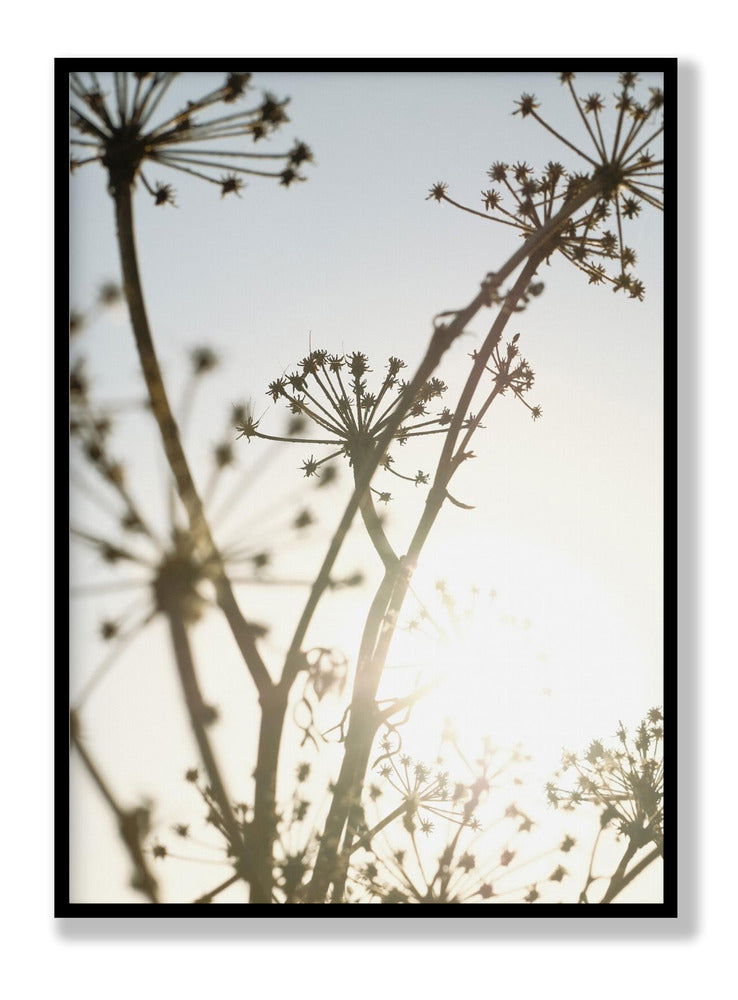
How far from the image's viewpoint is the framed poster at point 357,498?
1.34 m

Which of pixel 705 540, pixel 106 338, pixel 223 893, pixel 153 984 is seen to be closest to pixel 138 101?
pixel 106 338

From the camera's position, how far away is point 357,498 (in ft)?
4.43

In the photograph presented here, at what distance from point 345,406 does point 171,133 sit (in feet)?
1.73

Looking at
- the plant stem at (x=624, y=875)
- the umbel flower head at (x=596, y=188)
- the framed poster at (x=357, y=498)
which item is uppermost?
the umbel flower head at (x=596, y=188)

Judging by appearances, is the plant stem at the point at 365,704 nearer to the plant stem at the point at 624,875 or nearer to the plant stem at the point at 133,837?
the plant stem at the point at 133,837

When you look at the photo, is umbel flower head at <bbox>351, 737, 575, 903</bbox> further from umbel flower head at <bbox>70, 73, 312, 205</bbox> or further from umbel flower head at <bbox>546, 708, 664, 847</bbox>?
umbel flower head at <bbox>70, 73, 312, 205</bbox>

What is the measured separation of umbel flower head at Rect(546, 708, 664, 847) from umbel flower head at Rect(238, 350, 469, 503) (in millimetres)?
522

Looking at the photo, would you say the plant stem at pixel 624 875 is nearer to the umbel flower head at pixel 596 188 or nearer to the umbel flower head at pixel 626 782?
the umbel flower head at pixel 626 782

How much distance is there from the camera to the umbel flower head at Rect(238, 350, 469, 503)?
1.35 meters

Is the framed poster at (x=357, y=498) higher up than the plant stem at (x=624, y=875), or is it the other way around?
the framed poster at (x=357, y=498)

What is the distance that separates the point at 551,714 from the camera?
1.36 metres

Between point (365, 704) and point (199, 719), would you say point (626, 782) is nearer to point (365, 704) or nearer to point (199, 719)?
Answer: point (365, 704)

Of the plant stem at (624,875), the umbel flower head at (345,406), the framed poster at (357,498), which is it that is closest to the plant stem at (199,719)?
the framed poster at (357,498)

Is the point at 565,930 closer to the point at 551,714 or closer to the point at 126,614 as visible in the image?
the point at 551,714
